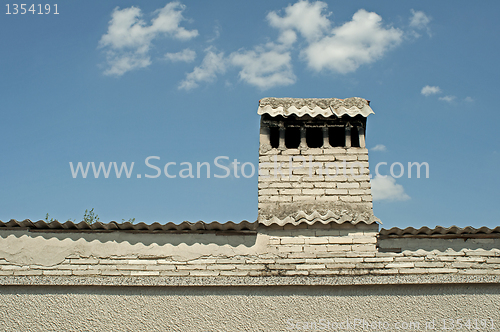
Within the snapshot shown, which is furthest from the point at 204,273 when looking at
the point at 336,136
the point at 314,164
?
the point at 336,136

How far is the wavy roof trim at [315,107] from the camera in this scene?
700 cm

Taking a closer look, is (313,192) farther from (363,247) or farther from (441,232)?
(441,232)

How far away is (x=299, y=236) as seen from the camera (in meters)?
5.73

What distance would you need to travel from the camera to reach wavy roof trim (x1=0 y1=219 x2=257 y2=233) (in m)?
5.59

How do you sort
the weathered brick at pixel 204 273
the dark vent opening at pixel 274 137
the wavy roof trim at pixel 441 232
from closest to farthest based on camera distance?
the weathered brick at pixel 204 273 < the wavy roof trim at pixel 441 232 < the dark vent opening at pixel 274 137

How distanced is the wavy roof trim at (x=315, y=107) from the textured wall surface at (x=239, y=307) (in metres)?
3.12

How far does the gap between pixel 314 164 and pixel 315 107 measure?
1199 mm

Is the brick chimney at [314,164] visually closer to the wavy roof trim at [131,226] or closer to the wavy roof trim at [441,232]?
the wavy roof trim at [441,232]

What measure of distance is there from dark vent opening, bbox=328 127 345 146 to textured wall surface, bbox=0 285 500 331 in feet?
10.1

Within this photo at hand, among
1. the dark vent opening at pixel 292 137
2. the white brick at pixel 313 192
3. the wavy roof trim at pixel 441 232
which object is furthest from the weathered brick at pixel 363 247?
the dark vent opening at pixel 292 137

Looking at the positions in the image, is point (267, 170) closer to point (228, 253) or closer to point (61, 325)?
point (228, 253)

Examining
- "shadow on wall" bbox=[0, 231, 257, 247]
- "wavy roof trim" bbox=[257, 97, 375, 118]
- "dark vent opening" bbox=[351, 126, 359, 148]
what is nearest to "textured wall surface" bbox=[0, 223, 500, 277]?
"shadow on wall" bbox=[0, 231, 257, 247]

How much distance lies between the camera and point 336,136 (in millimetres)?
7562

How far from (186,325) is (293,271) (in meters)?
1.60
